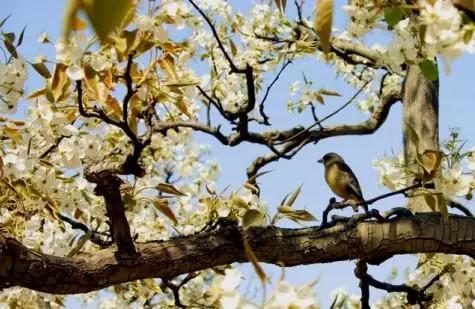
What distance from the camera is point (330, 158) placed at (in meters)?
3.56

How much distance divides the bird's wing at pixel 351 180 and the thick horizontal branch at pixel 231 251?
88 cm

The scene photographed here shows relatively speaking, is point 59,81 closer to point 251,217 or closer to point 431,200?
point 251,217

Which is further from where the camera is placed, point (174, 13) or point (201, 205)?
point (201, 205)

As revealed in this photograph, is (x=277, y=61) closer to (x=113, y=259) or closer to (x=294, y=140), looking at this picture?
(x=294, y=140)

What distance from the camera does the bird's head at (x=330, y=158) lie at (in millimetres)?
3420

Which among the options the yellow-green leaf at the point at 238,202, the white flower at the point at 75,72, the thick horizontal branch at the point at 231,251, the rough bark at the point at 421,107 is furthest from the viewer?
the rough bark at the point at 421,107

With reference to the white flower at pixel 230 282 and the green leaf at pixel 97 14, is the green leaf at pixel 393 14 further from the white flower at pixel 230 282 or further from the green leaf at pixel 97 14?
the green leaf at pixel 97 14

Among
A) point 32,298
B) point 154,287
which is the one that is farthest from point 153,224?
point 154,287

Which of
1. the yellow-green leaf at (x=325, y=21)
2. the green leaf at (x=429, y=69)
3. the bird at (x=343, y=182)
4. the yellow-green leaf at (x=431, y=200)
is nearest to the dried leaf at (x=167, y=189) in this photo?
the yellow-green leaf at (x=431, y=200)

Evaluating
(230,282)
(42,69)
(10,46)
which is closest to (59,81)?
(42,69)

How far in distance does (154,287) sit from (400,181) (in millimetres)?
980

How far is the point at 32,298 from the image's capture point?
10.0ft

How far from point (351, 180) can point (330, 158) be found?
1.40ft

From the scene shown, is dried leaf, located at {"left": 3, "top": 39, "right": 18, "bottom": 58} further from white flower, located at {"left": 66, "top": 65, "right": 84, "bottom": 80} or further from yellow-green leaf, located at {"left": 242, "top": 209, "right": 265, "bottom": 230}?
yellow-green leaf, located at {"left": 242, "top": 209, "right": 265, "bottom": 230}
